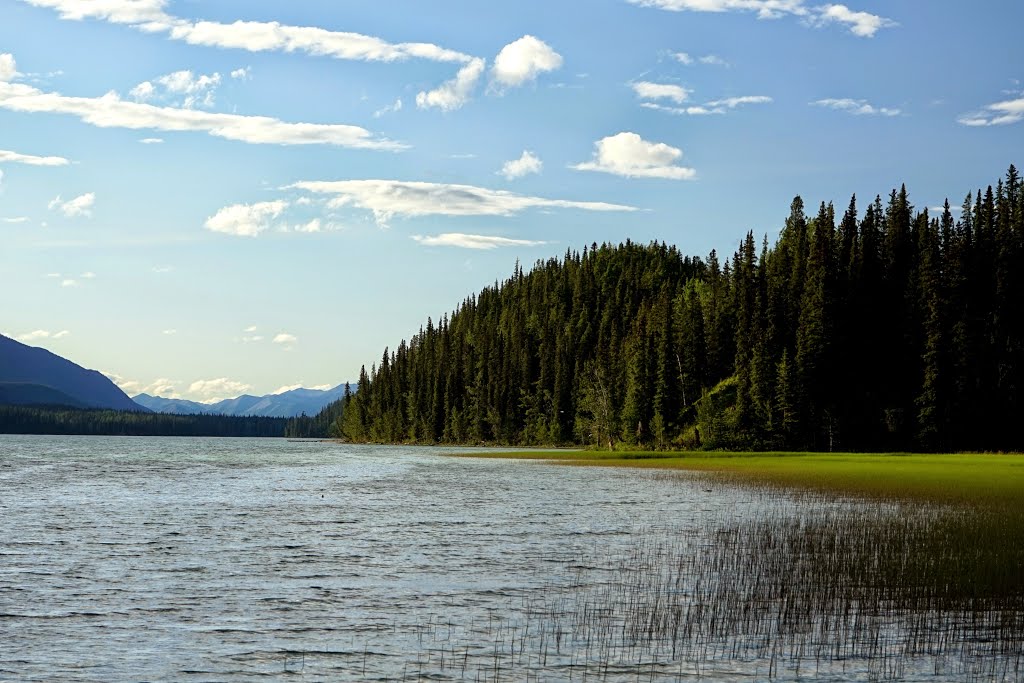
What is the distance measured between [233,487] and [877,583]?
184 feet

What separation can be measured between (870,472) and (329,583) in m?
54.6

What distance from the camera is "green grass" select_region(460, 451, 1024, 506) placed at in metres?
53.8

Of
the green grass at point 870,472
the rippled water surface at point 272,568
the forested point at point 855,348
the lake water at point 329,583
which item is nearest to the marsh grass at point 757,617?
the lake water at point 329,583

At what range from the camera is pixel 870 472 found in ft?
243

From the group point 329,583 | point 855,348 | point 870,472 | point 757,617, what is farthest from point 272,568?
point 855,348

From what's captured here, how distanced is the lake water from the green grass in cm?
892

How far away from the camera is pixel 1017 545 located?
105 ft

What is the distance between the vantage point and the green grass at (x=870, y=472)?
2118 inches

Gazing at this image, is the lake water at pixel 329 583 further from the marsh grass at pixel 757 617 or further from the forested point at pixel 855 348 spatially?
the forested point at pixel 855 348

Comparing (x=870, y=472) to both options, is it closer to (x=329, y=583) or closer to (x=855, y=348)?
(x=329, y=583)

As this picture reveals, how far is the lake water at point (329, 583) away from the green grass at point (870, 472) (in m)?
8.92

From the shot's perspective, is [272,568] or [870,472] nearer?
[272,568]

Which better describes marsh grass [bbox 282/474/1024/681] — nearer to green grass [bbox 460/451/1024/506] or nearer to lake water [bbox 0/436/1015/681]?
lake water [bbox 0/436/1015/681]

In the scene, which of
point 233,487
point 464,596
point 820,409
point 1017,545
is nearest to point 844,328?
point 820,409
